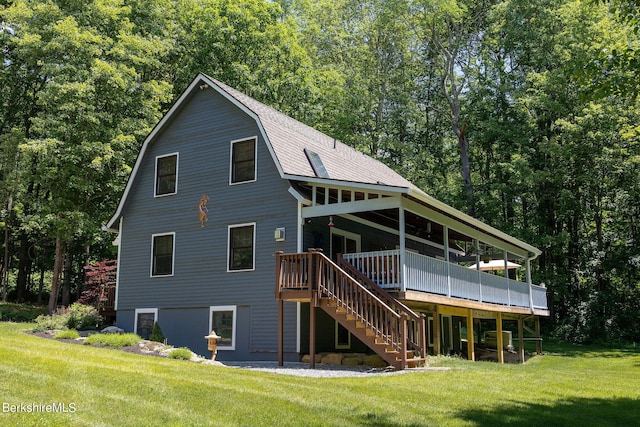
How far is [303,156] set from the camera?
18547 mm

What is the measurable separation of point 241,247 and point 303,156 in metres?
3.41

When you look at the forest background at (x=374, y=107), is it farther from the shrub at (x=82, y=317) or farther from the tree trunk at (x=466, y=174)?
the shrub at (x=82, y=317)

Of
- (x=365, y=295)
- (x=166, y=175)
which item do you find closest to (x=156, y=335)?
(x=166, y=175)

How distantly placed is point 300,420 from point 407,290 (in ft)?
25.8

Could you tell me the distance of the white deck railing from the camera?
14523 millimetres

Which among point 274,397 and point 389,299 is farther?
point 389,299

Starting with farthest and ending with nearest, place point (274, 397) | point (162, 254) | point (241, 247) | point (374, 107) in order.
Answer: point (374, 107) < point (162, 254) < point (241, 247) < point (274, 397)

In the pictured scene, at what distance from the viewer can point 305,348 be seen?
52.4ft

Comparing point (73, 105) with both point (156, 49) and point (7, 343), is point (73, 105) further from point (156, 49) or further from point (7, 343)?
point (7, 343)

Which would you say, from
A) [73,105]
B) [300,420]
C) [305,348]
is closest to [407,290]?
[305,348]

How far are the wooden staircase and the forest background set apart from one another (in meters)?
13.1

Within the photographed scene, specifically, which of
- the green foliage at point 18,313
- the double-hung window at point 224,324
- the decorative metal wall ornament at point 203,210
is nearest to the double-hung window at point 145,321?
the double-hung window at point 224,324

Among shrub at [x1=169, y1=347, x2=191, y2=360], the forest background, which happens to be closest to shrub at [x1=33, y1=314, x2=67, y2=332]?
the forest background

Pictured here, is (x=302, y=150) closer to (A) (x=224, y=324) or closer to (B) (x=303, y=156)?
(B) (x=303, y=156)
